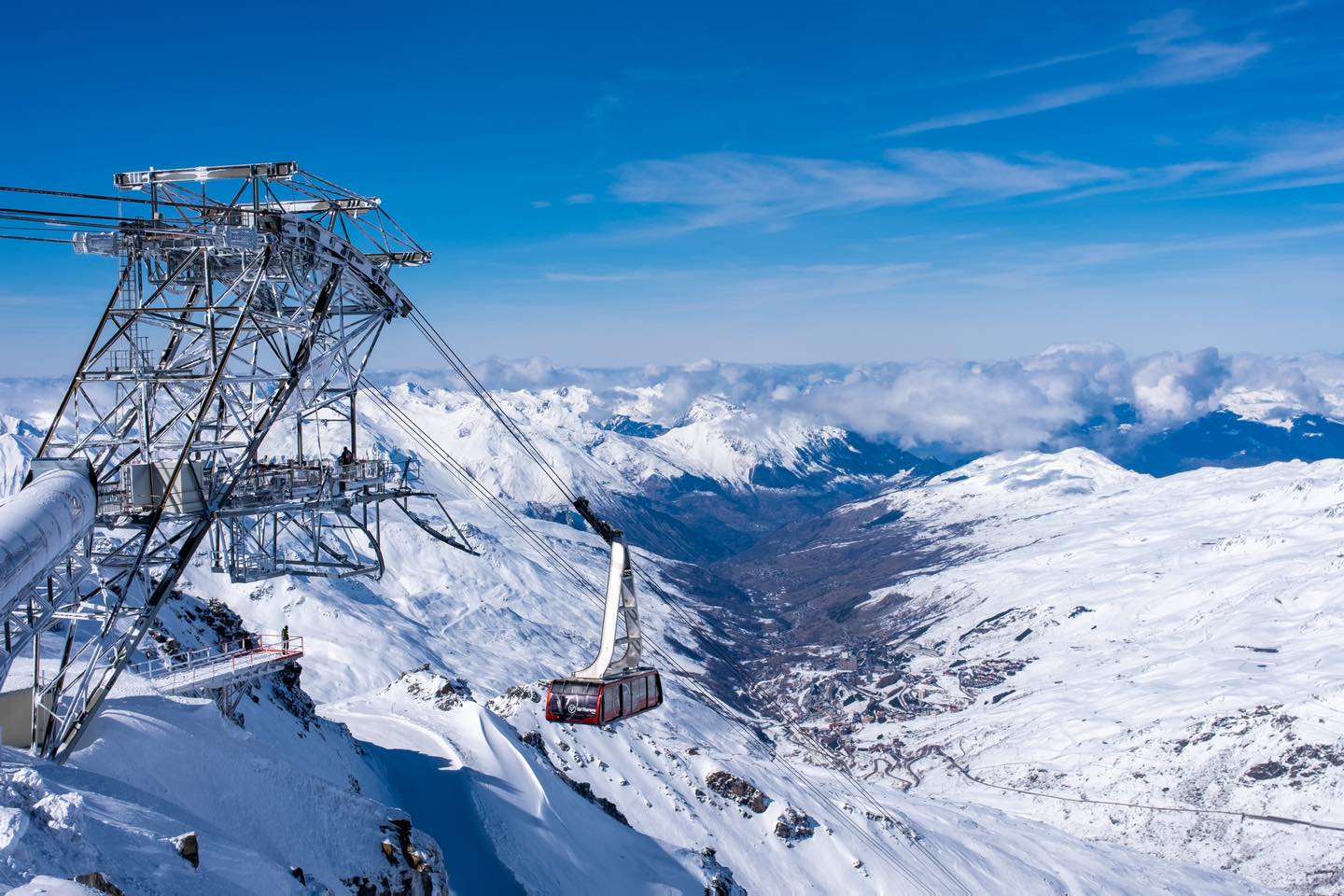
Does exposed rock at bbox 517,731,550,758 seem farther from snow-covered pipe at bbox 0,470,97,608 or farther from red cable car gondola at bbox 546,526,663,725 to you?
snow-covered pipe at bbox 0,470,97,608

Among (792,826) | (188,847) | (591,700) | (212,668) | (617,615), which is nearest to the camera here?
(188,847)

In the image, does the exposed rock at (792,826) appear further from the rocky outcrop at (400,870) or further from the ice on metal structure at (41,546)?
the ice on metal structure at (41,546)

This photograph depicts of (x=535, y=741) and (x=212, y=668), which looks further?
(x=535, y=741)

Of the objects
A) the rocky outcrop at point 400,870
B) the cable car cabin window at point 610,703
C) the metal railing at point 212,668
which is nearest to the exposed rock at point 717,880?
the cable car cabin window at point 610,703

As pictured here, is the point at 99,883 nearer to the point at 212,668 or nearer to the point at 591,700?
the point at 591,700

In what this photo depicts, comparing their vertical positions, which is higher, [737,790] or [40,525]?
[40,525]

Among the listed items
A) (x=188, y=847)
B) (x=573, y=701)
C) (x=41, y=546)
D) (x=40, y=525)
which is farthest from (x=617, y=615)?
(x=40, y=525)
